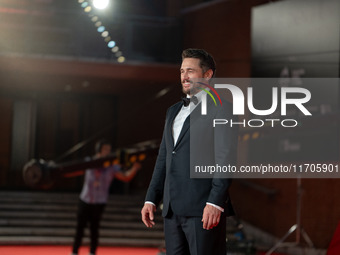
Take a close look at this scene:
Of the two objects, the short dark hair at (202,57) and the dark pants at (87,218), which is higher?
the short dark hair at (202,57)

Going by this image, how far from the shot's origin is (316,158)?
949cm

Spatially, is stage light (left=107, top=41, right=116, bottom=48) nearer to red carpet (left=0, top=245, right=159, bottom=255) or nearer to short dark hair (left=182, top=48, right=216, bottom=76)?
red carpet (left=0, top=245, right=159, bottom=255)

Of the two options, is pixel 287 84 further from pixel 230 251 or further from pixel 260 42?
pixel 230 251

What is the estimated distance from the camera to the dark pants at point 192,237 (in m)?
2.83

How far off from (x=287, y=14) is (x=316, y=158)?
2.39 metres

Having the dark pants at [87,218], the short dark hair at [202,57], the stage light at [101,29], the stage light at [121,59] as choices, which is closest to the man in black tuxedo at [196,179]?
the short dark hair at [202,57]

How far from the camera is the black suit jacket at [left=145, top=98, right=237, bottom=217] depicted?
2.83m

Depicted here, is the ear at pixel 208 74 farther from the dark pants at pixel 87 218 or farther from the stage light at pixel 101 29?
the stage light at pixel 101 29

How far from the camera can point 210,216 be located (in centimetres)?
276

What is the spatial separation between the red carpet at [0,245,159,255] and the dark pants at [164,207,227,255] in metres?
6.67

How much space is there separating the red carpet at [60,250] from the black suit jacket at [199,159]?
6.71 meters

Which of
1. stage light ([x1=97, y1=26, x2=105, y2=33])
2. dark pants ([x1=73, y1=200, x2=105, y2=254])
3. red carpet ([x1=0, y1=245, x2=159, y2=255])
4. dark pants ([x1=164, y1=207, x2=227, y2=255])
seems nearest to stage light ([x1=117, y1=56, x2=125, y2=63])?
stage light ([x1=97, y1=26, x2=105, y2=33])

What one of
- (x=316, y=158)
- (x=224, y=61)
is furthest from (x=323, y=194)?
(x=224, y=61)

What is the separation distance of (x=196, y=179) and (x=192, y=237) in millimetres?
271
